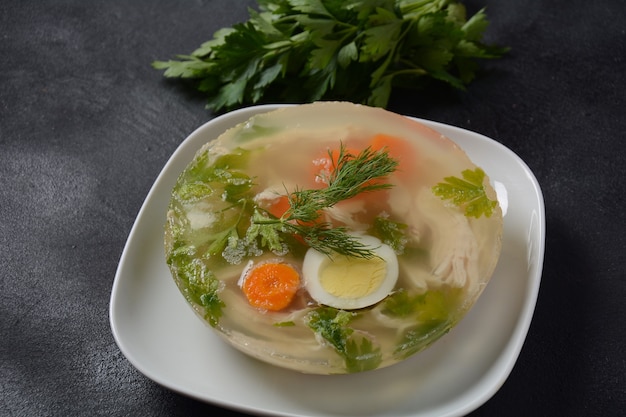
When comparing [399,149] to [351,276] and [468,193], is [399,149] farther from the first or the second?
[351,276]

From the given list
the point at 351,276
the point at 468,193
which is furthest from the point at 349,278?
the point at 468,193

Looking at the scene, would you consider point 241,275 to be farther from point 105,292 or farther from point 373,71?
point 373,71

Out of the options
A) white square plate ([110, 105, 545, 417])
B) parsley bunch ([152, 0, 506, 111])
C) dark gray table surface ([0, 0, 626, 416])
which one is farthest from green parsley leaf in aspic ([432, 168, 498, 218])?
parsley bunch ([152, 0, 506, 111])

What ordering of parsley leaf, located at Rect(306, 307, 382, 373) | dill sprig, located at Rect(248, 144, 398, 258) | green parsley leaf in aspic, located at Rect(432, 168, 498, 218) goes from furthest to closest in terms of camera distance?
green parsley leaf in aspic, located at Rect(432, 168, 498, 218) → dill sprig, located at Rect(248, 144, 398, 258) → parsley leaf, located at Rect(306, 307, 382, 373)

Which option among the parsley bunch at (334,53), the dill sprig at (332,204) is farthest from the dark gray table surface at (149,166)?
the dill sprig at (332,204)

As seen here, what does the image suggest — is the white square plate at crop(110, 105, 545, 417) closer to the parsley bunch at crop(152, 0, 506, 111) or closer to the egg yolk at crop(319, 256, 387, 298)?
the egg yolk at crop(319, 256, 387, 298)

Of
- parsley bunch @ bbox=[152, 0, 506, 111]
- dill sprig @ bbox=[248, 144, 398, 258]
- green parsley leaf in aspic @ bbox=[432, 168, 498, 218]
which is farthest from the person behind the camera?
parsley bunch @ bbox=[152, 0, 506, 111]
